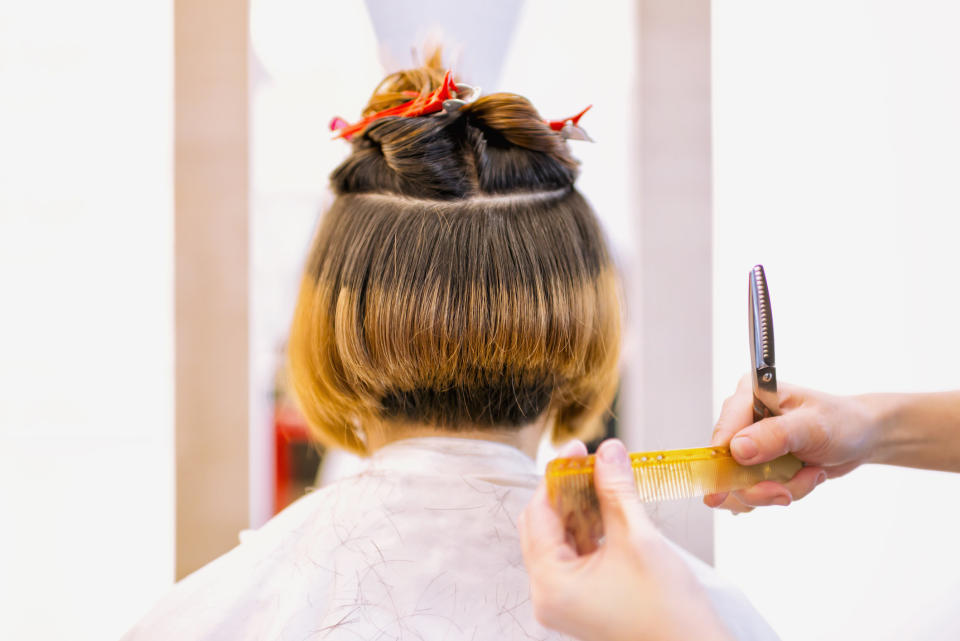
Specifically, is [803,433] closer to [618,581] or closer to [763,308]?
[763,308]

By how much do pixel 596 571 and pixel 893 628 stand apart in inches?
34.0

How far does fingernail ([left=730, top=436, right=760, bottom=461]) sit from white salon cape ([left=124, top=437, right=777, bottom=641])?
19cm

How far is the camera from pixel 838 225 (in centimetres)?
94

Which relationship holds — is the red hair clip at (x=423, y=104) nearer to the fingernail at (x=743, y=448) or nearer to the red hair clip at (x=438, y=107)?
the red hair clip at (x=438, y=107)

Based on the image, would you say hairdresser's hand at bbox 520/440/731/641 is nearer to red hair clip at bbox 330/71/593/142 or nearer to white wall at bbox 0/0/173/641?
red hair clip at bbox 330/71/593/142

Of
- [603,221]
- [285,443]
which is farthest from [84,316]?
[603,221]

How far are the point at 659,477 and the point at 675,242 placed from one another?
0.62 metres

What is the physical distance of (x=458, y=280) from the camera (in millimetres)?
596

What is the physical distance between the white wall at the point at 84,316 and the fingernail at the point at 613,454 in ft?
2.59

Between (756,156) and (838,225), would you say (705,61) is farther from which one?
(838,225)

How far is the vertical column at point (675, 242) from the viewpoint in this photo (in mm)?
977

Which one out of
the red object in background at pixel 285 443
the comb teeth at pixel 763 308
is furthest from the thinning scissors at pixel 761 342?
the red object in background at pixel 285 443

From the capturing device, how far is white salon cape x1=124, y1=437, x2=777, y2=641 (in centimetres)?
56

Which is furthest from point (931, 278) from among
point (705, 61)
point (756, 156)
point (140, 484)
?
point (140, 484)
